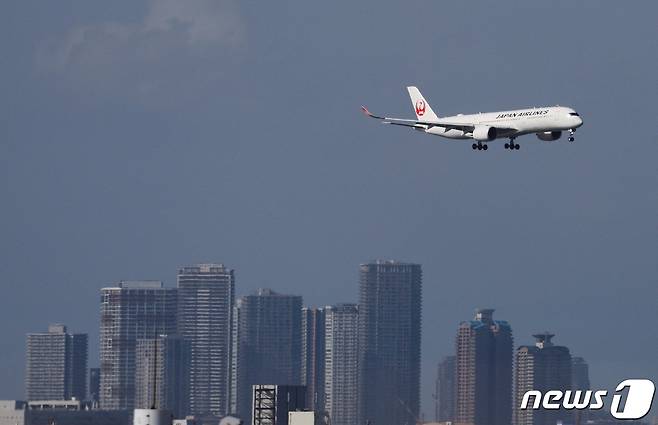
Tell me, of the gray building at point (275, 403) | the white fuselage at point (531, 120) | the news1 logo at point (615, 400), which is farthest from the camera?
the white fuselage at point (531, 120)

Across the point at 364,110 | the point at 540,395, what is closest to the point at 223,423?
the point at 540,395

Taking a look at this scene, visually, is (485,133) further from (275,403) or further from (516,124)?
(275,403)

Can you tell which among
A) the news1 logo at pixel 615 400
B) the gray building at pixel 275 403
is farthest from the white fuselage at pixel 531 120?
the news1 logo at pixel 615 400

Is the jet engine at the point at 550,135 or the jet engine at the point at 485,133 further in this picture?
the jet engine at the point at 550,135

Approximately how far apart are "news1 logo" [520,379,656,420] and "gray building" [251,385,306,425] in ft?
204

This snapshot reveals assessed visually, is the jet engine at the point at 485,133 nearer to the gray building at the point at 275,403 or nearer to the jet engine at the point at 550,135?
the jet engine at the point at 550,135

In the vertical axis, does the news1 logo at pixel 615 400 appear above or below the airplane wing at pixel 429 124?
below

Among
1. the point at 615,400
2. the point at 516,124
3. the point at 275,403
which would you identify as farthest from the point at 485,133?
the point at 615,400

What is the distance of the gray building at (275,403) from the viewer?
167 metres

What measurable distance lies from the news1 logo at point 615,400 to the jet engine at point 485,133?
80.8 meters

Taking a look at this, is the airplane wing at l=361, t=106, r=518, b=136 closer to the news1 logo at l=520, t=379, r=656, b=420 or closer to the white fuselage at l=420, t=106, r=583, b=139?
the white fuselage at l=420, t=106, r=583, b=139

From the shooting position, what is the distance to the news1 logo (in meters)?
101

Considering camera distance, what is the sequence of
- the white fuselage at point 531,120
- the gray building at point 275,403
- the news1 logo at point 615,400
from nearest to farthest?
the news1 logo at point 615,400, the gray building at point 275,403, the white fuselage at point 531,120

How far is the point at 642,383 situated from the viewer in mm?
100688
